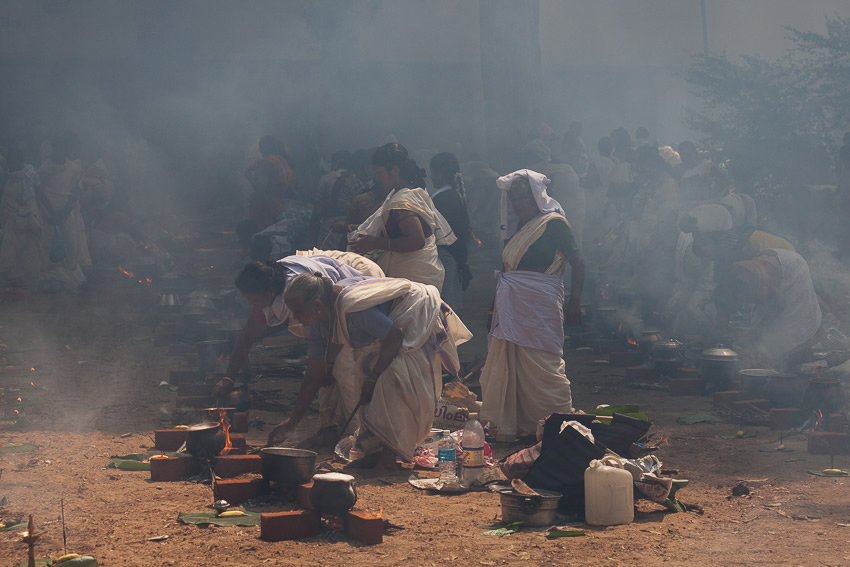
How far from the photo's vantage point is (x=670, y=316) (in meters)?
9.58

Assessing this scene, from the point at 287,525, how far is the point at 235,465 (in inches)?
35.5

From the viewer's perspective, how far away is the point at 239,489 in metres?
4.29

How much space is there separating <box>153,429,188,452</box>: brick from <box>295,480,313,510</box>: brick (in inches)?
58.2

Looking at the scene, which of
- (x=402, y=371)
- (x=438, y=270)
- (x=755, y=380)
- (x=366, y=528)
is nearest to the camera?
(x=366, y=528)

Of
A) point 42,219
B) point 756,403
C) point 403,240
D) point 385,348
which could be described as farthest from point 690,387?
point 42,219

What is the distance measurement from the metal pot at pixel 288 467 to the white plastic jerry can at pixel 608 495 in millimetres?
1270

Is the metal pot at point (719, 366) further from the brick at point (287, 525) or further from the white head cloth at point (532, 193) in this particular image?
the brick at point (287, 525)

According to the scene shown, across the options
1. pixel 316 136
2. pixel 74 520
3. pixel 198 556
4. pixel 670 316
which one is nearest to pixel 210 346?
pixel 74 520

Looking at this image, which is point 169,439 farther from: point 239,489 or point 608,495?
point 608,495

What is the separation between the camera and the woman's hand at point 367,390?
513 cm

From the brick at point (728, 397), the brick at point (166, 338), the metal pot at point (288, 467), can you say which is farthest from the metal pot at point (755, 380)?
the brick at point (166, 338)

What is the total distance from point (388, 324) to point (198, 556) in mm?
1822

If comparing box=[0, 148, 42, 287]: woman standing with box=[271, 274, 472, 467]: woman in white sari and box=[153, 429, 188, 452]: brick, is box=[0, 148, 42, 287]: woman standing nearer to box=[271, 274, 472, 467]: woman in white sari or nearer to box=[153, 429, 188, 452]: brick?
box=[153, 429, 188, 452]: brick

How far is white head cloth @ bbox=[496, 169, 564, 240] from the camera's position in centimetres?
619
